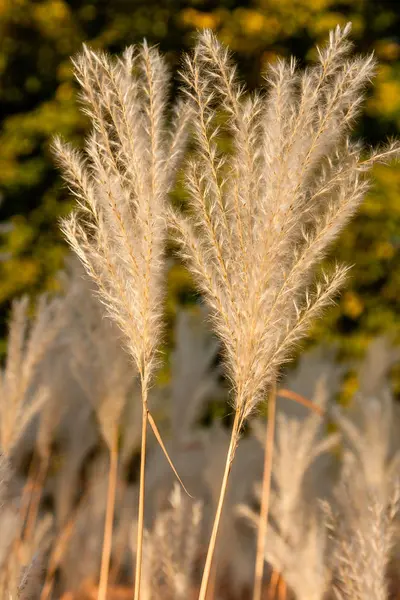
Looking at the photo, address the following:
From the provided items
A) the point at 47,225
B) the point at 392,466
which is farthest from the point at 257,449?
the point at 47,225

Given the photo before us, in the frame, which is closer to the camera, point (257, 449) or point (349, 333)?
point (257, 449)

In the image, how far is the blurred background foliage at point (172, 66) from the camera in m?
4.68

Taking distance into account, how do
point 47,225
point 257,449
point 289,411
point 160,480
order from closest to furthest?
point 160,480, point 289,411, point 257,449, point 47,225

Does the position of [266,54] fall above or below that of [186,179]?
above

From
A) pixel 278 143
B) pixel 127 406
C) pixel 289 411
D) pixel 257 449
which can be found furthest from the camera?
pixel 257 449

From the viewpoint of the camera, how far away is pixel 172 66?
4.79 m

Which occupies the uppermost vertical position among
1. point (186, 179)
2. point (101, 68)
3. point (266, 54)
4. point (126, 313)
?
point (266, 54)

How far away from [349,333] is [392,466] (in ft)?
10.1

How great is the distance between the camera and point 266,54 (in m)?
5.04

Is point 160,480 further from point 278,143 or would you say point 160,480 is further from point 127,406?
point 278,143

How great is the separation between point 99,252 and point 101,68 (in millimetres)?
227

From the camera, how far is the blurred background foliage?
4.68 meters

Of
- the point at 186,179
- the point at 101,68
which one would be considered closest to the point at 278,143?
the point at 186,179

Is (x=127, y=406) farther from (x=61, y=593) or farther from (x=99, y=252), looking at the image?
(x=99, y=252)
